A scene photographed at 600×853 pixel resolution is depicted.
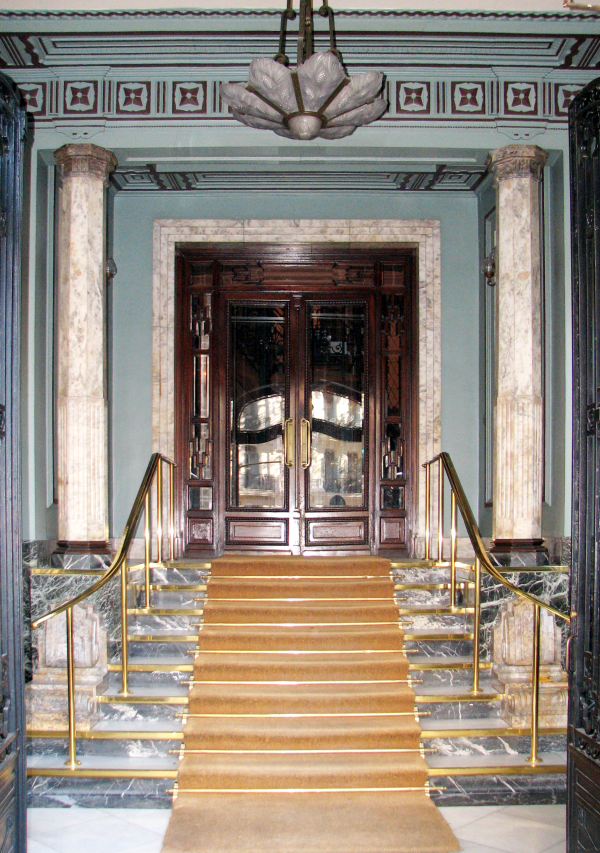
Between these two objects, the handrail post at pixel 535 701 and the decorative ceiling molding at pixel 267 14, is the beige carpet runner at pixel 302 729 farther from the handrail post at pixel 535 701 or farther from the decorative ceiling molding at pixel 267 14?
the decorative ceiling molding at pixel 267 14

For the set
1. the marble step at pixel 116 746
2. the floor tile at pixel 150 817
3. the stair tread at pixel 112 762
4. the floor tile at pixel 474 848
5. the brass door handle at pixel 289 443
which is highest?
the brass door handle at pixel 289 443

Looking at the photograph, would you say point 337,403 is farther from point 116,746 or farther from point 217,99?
point 116,746

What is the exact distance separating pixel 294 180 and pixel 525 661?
4.16 metres

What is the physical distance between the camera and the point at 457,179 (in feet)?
20.7

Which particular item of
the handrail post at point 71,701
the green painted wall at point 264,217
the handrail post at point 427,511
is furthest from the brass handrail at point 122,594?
the handrail post at point 427,511

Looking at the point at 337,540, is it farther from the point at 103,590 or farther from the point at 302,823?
the point at 302,823

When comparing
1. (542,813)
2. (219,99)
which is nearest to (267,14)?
(219,99)

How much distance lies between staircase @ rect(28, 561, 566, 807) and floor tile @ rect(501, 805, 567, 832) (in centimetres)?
5

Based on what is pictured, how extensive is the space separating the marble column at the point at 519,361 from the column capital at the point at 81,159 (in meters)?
2.80

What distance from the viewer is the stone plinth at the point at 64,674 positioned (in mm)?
4445

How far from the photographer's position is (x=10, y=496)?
8.11ft

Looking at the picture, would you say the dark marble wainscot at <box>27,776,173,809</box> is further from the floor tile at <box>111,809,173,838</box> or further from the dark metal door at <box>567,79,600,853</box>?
the dark metal door at <box>567,79,600,853</box>

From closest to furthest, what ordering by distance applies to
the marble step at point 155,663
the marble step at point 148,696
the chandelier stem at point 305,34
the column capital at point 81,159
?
the chandelier stem at point 305,34 < the marble step at point 148,696 < the marble step at point 155,663 < the column capital at point 81,159

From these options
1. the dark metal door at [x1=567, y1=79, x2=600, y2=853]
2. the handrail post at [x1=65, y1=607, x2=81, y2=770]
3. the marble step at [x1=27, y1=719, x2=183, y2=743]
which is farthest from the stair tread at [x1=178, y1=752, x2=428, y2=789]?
the dark metal door at [x1=567, y1=79, x2=600, y2=853]
